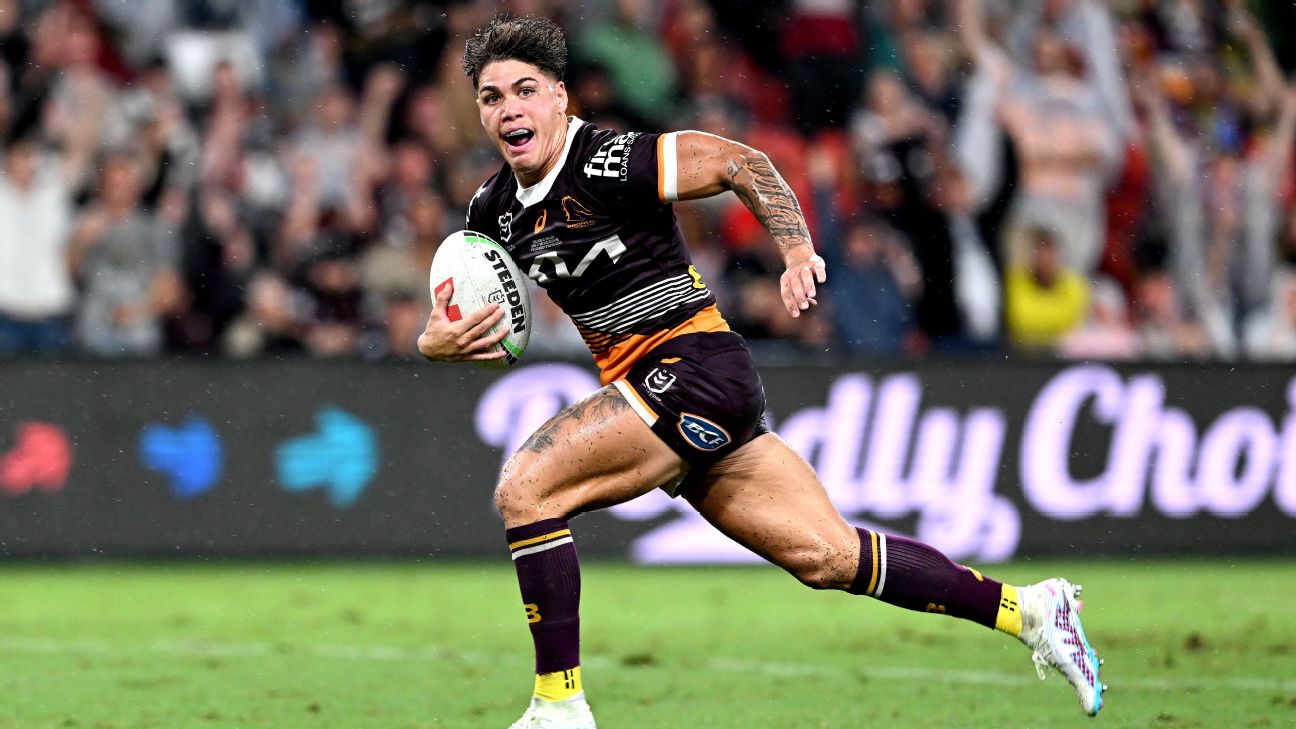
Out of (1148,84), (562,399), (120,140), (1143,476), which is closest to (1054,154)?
(1148,84)

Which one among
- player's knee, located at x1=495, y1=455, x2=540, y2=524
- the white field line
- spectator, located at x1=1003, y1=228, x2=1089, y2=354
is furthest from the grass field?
spectator, located at x1=1003, y1=228, x2=1089, y2=354

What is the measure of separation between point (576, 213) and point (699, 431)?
0.84 metres

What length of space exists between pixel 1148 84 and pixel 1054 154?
1539 mm

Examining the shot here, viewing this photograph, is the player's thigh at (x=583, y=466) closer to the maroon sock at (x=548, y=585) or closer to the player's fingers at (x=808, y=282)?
the maroon sock at (x=548, y=585)

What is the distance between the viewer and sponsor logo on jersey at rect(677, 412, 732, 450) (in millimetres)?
5891

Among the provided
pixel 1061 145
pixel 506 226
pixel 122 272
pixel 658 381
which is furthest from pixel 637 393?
pixel 1061 145

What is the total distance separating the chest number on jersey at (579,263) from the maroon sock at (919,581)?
126 centimetres

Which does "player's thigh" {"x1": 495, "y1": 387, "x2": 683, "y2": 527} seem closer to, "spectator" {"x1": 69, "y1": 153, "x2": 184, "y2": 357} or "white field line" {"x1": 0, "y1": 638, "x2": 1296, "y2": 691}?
"white field line" {"x1": 0, "y1": 638, "x2": 1296, "y2": 691}

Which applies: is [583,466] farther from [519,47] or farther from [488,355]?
[519,47]

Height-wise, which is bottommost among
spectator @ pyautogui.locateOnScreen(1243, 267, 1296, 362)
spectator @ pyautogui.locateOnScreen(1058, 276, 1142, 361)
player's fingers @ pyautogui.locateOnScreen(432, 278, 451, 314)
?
spectator @ pyautogui.locateOnScreen(1243, 267, 1296, 362)

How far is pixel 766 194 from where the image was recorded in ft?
18.9

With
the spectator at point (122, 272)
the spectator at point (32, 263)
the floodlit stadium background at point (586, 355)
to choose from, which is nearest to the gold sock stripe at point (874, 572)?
the floodlit stadium background at point (586, 355)

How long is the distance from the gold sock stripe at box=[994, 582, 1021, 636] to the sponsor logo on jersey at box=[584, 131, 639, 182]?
6.37ft

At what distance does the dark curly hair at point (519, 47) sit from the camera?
6.10m
